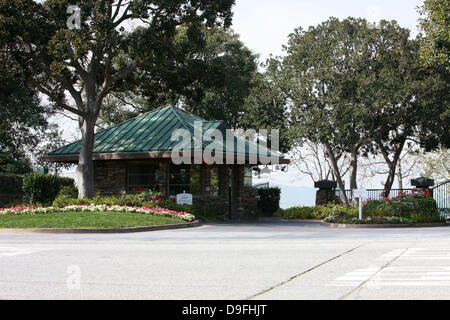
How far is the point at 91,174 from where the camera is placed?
27.5 metres

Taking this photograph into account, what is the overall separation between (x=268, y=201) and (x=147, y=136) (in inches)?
390

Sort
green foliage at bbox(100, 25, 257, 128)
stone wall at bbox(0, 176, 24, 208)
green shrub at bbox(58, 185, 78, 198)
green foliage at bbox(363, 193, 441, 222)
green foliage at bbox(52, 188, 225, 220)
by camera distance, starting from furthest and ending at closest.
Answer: green foliage at bbox(100, 25, 257, 128), stone wall at bbox(0, 176, 24, 208), green shrub at bbox(58, 185, 78, 198), green foliage at bbox(52, 188, 225, 220), green foliage at bbox(363, 193, 441, 222)

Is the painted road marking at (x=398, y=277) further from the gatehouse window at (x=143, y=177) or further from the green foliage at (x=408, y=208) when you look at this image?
the gatehouse window at (x=143, y=177)

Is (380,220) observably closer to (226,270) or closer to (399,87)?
(399,87)

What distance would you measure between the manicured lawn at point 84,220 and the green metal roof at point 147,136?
5.47 meters

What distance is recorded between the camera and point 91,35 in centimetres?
2472

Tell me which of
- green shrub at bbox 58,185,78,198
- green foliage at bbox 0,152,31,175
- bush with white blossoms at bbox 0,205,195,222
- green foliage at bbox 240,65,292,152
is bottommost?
bush with white blossoms at bbox 0,205,195,222

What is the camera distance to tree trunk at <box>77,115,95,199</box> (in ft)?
89.6

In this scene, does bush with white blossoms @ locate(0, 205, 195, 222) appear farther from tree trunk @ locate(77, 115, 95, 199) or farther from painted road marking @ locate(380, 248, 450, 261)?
painted road marking @ locate(380, 248, 450, 261)

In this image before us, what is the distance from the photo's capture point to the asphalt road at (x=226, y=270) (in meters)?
6.92

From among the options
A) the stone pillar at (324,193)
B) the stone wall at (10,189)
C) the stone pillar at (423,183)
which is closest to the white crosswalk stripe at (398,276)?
the stone pillar at (423,183)

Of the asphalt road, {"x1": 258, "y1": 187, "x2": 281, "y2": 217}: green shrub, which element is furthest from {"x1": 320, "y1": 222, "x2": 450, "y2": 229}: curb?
{"x1": 258, "y1": 187, "x2": 281, "y2": 217}: green shrub

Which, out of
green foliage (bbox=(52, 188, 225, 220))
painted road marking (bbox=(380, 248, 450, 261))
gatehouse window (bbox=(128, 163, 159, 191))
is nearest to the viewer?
painted road marking (bbox=(380, 248, 450, 261))
